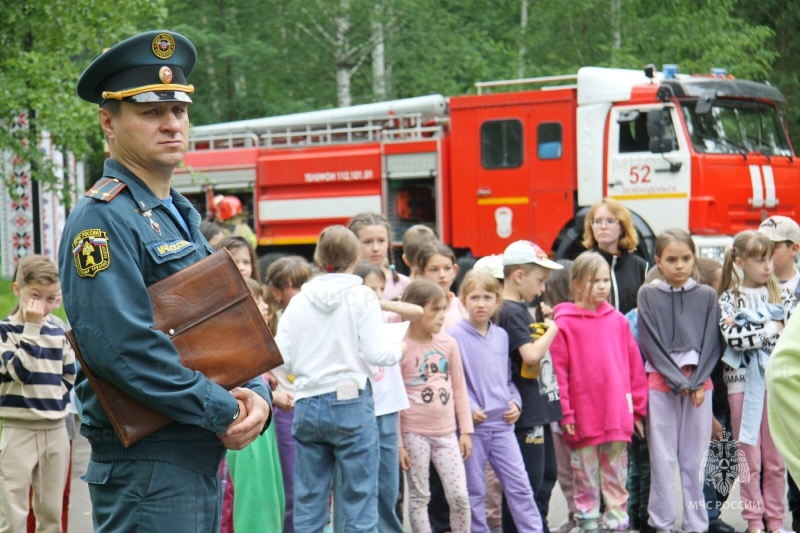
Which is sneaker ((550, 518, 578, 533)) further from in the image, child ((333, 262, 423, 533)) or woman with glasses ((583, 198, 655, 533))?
woman with glasses ((583, 198, 655, 533))

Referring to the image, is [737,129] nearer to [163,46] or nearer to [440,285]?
[440,285]

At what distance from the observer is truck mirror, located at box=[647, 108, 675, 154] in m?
14.2

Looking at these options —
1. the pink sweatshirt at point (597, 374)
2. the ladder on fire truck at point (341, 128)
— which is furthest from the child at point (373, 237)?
the ladder on fire truck at point (341, 128)

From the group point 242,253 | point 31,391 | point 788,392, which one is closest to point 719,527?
point 242,253

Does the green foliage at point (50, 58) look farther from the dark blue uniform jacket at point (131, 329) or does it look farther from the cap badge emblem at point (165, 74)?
the dark blue uniform jacket at point (131, 329)

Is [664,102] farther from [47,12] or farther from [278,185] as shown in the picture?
[47,12]

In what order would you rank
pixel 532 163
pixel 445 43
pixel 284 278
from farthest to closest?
1. pixel 445 43
2. pixel 532 163
3. pixel 284 278

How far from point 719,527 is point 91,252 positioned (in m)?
5.34

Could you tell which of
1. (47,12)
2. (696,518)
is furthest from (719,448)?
(47,12)

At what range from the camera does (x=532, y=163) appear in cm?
1553

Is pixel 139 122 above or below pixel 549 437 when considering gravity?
above

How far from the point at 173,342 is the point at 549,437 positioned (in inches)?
169

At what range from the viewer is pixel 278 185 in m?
17.5

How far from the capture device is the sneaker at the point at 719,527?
730 cm
